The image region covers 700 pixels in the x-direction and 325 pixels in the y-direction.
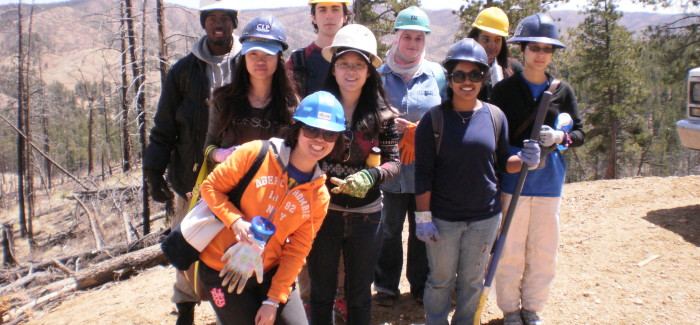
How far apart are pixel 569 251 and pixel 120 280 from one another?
601cm

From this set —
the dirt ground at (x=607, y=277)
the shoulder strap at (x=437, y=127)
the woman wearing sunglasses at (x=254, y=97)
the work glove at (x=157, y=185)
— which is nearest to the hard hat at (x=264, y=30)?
the woman wearing sunglasses at (x=254, y=97)

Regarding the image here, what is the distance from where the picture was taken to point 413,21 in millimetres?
3746

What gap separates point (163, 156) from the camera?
3.50m

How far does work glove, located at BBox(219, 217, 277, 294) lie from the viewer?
2.34 m

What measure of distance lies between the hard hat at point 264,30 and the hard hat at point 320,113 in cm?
68

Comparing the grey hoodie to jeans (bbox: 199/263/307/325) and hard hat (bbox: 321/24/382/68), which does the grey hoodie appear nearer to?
hard hat (bbox: 321/24/382/68)

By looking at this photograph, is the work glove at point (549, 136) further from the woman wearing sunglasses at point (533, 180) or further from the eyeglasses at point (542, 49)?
the eyeglasses at point (542, 49)

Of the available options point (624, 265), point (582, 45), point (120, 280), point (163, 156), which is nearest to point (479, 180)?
point (163, 156)

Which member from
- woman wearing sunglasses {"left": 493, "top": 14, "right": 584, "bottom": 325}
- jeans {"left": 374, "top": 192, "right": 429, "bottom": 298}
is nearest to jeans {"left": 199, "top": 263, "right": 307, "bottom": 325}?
jeans {"left": 374, "top": 192, "right": 429, "bottom": 298}

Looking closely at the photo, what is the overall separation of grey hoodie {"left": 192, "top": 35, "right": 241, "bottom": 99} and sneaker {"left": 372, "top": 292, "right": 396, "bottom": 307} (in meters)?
2.22

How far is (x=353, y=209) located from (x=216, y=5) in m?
1.79

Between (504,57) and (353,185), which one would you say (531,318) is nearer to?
(353,185)

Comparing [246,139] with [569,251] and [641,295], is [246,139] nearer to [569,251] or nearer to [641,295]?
[641,295]

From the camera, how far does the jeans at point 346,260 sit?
303 centimetres
